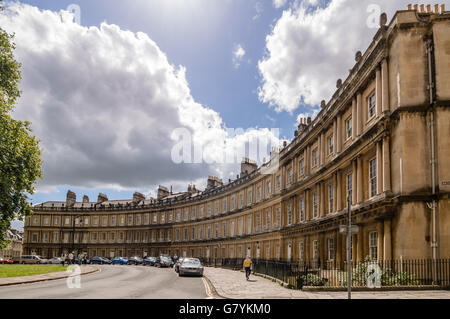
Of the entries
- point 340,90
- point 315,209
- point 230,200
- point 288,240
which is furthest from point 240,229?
point 340,90

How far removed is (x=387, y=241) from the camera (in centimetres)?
1998

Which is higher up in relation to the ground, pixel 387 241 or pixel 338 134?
pixel 338 134

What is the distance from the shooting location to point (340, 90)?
28.0 meters

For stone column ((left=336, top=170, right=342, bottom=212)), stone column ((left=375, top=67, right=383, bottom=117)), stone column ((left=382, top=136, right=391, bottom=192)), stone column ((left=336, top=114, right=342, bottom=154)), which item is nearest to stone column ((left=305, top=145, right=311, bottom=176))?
stone column ((left=336, top=114, right=342, bottom=154))

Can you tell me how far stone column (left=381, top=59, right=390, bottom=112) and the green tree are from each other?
19.5 metres

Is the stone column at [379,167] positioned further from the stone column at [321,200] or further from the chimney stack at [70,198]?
the chimney stack at [70,198]

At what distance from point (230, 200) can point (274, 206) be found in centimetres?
1617

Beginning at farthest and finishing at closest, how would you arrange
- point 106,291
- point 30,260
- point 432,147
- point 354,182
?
point 30,260 < point 354,182 < point 432,147 < point 106,291

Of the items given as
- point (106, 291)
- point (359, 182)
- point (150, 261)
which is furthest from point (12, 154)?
point (150, 261)

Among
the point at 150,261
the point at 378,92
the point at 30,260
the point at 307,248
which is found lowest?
the point at 30,260

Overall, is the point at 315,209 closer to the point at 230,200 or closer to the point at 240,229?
the point at 240,229

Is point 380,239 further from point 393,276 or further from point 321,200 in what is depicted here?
point 321,200

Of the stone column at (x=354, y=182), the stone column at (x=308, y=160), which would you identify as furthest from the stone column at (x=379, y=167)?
the stone column at (x=308, y=160)

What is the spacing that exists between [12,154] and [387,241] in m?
19.9
